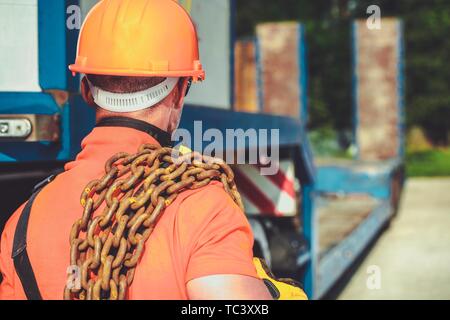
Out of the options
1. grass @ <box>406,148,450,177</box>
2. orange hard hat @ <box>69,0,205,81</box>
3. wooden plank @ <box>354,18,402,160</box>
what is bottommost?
grass @ <box>406,148,450,177</box>

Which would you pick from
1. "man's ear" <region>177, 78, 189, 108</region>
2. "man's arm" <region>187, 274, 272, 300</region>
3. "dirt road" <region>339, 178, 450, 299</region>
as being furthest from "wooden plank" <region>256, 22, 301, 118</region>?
"man's arm" <region>187, 274, 272, 300</region>

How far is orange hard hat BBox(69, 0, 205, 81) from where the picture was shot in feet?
4.61

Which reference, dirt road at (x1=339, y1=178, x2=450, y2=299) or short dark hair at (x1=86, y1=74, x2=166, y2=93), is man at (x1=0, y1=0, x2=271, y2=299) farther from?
dirt road at (x1=339, y1=178, x2=450, y2=299)

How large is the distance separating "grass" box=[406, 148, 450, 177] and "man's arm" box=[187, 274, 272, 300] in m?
18.6

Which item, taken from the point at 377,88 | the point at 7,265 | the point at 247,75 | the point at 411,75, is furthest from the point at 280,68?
the point at 411,75

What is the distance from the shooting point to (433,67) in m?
30.6

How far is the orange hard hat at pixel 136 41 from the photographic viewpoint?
1.41 metres

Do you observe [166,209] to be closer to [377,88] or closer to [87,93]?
[87,93]

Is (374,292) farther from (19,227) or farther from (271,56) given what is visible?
(271,56)

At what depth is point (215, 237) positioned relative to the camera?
123 cm

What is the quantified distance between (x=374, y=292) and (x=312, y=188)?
1951 millimetres

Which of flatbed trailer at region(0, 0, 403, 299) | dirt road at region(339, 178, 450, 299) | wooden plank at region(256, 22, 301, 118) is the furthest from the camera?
wooden plank at region(256, 22, 301, 118)
